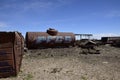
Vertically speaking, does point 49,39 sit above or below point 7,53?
above

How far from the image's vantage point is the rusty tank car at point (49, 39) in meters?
27.0

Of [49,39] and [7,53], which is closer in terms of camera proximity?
[7,53]

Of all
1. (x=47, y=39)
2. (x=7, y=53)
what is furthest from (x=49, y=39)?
(x=7, y=53)

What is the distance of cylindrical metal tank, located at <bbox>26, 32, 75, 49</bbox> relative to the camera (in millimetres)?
26980

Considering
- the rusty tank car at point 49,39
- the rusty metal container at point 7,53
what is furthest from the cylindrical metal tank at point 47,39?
the rusty metal container at point 7,53

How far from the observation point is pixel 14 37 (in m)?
9.51

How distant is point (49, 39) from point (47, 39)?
308 mm

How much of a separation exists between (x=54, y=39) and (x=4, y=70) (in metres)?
18.7

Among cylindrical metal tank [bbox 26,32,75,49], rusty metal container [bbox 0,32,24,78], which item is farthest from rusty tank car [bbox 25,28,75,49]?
rusty metal container [bbox 0,32,24,78]

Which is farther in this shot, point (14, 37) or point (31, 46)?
point (31, 46)

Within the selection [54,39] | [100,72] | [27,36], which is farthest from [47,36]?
[100,72]

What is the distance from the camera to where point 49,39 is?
91.2 feet

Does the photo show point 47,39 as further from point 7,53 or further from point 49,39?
point 7,53

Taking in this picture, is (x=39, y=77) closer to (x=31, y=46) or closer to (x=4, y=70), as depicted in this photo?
(x=4, y=70)
